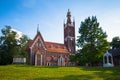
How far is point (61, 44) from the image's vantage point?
240 ft

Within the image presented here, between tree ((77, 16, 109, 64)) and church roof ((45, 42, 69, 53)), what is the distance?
2361cm

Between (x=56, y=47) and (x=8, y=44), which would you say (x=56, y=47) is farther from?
(x=8, y=44)

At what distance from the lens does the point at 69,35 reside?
74.9 m

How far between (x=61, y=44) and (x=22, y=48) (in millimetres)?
19320

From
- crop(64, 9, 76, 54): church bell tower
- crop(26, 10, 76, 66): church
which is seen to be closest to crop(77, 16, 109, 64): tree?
crop(26, 10, 76, 66): church

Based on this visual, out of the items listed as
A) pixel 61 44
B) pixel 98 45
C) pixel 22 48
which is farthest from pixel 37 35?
pixel 98 45

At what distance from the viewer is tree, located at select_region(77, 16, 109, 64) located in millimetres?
41594

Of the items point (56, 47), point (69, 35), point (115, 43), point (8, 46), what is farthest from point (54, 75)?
point (115, 43)

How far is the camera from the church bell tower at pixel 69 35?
73.7 meters

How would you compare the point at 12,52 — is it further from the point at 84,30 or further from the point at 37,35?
the point at 84,30

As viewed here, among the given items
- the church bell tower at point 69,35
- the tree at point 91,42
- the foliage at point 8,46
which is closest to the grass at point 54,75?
the tree at point 91,42


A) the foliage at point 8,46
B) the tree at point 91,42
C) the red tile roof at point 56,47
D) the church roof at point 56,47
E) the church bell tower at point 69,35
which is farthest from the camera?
the church bell tower at point 69,35

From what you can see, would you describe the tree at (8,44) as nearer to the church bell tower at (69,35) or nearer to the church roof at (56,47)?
the church roof at (56,47)

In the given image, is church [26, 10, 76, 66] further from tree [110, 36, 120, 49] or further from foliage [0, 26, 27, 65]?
tree [110, 36, 120, 49]
